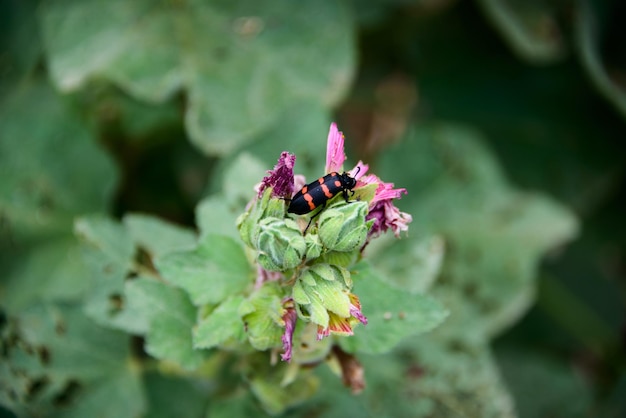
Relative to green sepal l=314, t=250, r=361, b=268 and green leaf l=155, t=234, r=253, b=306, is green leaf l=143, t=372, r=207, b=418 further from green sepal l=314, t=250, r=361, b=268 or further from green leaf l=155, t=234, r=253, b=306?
green sepal l=314, t=250, r=361, b=268

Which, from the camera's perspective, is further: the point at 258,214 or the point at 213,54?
the point at 213,54

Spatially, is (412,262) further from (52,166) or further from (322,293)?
(52,166)

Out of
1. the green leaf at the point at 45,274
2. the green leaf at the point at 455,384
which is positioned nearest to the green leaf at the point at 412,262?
the green leaf at the point at 455,384

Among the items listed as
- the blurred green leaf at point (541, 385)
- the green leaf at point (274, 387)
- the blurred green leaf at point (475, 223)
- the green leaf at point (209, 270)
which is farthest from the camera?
the blurred green leaf at point (541, 385)

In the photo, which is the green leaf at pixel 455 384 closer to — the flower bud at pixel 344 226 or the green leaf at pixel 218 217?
the green leaf at pixel 218 217

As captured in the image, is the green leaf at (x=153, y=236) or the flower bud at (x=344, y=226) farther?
the green leaf at (x=153, y=236)

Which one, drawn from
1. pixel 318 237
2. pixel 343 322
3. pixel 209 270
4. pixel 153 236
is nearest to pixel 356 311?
pixel 343 322
